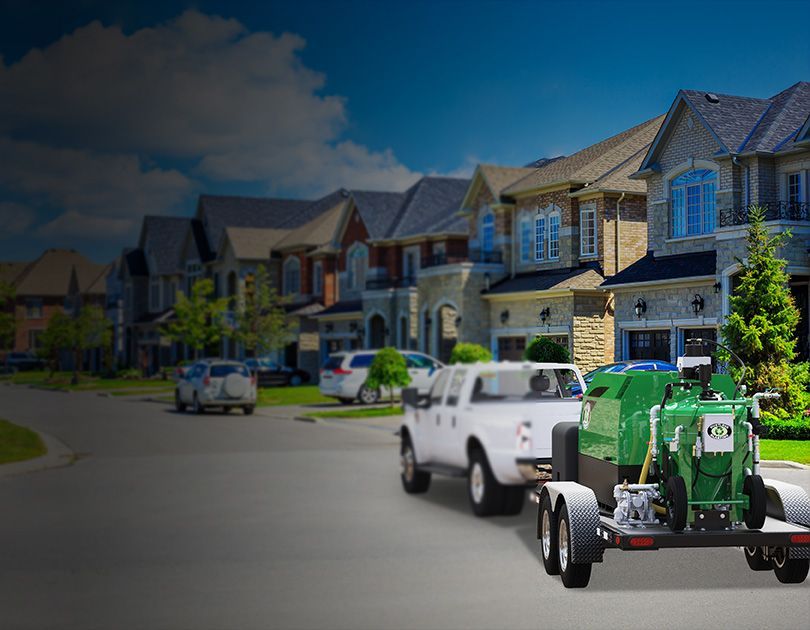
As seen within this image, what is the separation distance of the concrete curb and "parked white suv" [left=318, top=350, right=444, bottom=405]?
564 cm

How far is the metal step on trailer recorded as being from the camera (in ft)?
25.4

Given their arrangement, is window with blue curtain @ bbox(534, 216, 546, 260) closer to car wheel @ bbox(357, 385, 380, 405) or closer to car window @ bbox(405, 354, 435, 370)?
car window @ bbox(405, 354, 435, 370)

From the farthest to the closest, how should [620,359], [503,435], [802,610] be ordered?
[620,359] < [802,610] < [503,435]

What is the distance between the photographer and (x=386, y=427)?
59.2 feet

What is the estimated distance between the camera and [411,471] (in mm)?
10383

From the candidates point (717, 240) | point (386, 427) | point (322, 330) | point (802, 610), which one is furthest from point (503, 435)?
point (322, 330)

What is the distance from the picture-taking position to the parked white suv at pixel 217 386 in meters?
28.8

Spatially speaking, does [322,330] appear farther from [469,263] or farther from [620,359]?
[620,359]

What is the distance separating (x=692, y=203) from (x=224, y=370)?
2081cm

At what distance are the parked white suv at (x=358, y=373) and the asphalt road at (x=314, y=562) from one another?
43.9 inches

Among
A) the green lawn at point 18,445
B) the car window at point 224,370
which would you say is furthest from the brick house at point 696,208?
the car window at point 224,370

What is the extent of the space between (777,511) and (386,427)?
10.1m

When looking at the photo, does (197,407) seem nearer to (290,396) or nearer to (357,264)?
(290,396)

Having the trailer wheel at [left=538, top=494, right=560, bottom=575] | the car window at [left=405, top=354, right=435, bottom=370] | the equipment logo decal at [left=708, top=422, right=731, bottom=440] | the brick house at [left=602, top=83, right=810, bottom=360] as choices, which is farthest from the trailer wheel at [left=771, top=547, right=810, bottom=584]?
the car window at [left=405, top=354, right=435, bottom=370]
